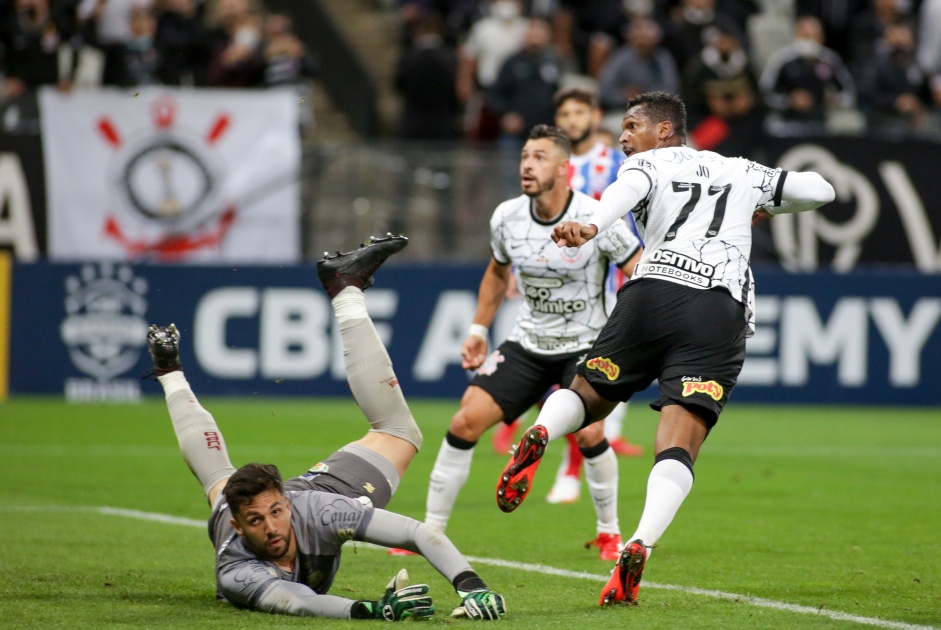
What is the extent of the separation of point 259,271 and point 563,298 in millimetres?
8771

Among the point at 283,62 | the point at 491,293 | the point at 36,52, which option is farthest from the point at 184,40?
the point at 491,293

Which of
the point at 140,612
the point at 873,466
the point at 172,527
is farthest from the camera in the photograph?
the point at 873,466

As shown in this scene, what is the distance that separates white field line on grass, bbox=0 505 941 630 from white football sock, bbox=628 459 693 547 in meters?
0.61

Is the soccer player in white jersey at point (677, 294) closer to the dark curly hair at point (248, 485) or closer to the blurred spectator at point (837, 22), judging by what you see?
the dark curly hair at point (248, 485)

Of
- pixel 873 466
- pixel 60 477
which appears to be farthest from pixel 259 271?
pixel 873 466

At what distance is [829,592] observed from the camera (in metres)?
6.51

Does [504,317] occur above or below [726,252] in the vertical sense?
below

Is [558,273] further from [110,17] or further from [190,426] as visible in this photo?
[110,17]

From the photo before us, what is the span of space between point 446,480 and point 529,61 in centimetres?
1076

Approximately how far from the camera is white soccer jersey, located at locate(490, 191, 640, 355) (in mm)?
8023

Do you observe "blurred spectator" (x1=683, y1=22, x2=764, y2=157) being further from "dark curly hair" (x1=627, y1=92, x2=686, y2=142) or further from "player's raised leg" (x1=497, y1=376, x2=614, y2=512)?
"player's raised leg" (x1=497, y1=376, x2=614, y2=512)

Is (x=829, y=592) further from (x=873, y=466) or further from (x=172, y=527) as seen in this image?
(x=873, y=466)

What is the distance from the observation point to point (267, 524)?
224 inches

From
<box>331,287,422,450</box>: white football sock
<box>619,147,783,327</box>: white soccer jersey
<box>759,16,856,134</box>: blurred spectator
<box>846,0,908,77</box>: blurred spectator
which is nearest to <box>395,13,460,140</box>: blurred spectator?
<box>759,16,856,134</box>: blurred spectator
